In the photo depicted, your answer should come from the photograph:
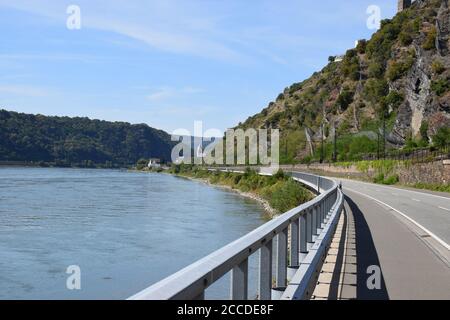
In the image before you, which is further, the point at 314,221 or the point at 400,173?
the point at 400,173

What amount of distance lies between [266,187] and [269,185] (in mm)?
1930

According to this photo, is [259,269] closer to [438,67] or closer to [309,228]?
[309,228]

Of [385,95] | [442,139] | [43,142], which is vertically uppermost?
[385,95]

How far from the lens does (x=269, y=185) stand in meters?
61.4

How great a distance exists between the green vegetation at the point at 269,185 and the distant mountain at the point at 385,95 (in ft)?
55.6

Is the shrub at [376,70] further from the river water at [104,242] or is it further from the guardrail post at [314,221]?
the guardrail post at [314,221]

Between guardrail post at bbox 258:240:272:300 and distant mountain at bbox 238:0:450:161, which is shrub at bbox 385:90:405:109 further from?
guardrail post at bbox 258:240:272:300

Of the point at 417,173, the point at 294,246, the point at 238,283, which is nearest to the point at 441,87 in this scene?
the point at 417,173

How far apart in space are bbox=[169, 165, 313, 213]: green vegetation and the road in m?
19.0

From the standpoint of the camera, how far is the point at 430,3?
12062 centimetres

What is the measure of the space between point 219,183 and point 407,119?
29446mm

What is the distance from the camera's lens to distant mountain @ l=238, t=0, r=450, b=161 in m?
76.2

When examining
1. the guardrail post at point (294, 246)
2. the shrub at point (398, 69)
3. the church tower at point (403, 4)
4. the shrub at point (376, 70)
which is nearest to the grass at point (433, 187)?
the guardrail post at point (294, 246)
